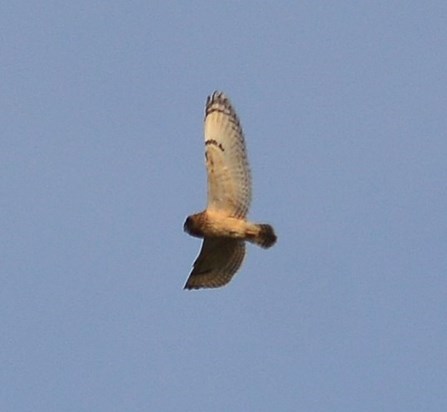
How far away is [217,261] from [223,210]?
1.32m

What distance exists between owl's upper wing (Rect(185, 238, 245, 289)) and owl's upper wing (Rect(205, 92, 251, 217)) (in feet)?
2.46

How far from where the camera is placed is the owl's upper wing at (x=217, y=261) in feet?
118

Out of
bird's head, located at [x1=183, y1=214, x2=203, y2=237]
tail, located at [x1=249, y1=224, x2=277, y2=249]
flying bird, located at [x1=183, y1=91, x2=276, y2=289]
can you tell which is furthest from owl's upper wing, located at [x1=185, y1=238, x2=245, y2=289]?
tail, located at [x1=249, y1=224, x2=277, y2=249]

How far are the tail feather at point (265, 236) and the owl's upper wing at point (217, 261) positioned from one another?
96 centimetres

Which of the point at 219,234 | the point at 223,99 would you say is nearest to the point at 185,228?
the point at 219,234

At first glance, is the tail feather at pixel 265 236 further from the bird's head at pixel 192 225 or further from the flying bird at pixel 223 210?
the bird's head at pixel 192 225

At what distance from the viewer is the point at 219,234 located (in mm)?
34969

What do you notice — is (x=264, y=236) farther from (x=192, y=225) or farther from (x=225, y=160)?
(x=225, y=160)

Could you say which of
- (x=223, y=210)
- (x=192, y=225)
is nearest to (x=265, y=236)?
(x=223, y=210)

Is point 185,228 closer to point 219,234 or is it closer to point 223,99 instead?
point 219,234

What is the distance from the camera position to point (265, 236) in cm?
3459

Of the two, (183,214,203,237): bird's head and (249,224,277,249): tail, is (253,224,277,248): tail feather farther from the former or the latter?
(183,214,203,237): bird's head

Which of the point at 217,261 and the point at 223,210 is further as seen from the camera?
the point at 217,261

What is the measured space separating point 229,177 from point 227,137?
903 mm
